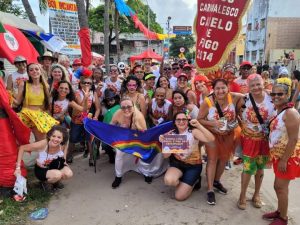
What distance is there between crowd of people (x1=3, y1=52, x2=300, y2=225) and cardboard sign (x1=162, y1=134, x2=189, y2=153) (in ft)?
0.21

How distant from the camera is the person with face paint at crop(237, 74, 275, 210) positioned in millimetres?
3639

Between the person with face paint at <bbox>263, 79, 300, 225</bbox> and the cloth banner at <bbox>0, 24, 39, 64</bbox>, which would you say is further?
the cloth banner at <bbox>0, 24, 39, 64</bbox>

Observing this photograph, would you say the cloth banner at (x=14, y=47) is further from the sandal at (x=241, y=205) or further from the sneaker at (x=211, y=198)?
the sandal at (x=241, y=205)

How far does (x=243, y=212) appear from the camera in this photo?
382cm

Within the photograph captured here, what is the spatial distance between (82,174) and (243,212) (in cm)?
264

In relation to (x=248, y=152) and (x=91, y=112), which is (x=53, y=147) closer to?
(x=91, y=112)

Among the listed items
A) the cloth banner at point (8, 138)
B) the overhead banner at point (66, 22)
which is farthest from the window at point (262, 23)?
the cloth banner at point (8, 138)

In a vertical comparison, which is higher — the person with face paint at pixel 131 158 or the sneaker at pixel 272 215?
the person with face paint at pixel 131 158

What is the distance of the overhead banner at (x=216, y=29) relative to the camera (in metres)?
Answer: 4.17

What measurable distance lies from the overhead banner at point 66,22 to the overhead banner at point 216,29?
184 inches

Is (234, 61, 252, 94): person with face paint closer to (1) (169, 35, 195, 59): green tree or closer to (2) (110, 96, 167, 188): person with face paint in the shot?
(2) (110, 96, 167, 188): person with face paint

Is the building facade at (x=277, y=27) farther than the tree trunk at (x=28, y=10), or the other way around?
the building facade at (x=277, y=27)

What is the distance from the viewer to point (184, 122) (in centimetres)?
419

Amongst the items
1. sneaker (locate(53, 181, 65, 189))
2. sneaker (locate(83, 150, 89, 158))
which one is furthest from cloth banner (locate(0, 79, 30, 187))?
sneaker (locate(83, 150, 89, 158))
